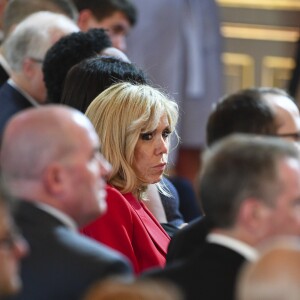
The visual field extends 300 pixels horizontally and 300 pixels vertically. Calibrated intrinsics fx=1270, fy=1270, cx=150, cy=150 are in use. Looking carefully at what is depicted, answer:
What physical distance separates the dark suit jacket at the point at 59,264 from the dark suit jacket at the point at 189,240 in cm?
77

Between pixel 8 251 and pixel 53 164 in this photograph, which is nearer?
pixel 8 251

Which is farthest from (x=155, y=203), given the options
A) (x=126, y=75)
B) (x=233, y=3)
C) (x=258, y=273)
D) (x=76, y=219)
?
(x=233, y=3)

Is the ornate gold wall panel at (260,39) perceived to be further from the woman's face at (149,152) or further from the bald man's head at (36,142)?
the bald man's head at (36,142)

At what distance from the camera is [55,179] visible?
334 cm

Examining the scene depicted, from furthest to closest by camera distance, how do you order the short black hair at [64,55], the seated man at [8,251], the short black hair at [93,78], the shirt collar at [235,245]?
the short black hair at [64,55], the short black hair at [93,78], the shirt collar at [235,245], the seated man at [8,251]

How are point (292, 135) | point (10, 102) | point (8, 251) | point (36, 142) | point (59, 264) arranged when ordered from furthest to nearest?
point (10, 102) → point (292, 135) → point (36, 142) → point (59, 264) → point (8, 251)

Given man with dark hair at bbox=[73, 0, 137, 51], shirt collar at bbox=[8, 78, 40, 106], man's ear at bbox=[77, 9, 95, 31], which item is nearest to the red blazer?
shirt collar at bbox=[8, 78, 40, 106]

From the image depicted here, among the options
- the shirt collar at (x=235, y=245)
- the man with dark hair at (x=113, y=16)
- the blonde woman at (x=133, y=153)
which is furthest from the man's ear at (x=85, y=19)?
the shirt collar at (x=235, y=245)

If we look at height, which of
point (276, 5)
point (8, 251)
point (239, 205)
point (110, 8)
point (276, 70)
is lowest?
point (276, 70)

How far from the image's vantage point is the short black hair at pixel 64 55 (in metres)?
5.42

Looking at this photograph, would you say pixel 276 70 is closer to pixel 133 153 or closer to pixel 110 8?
pixel 110 8

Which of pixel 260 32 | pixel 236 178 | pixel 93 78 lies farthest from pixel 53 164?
pixel 260 32

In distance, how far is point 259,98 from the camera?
14.9ft

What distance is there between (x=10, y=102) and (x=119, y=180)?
1.28 m
